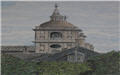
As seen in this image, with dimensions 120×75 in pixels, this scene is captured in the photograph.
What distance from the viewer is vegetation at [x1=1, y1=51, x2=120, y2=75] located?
36.7 meters

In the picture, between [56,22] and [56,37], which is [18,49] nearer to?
[56,37]

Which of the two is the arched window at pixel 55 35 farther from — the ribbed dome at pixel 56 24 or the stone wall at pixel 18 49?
the stone wall at pixel 18 49

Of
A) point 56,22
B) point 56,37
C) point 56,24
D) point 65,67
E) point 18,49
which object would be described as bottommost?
point 18,49

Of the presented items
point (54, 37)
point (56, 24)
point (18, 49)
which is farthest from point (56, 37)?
point (18, 49)

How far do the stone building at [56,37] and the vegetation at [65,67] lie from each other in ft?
106

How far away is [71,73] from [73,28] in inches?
1357

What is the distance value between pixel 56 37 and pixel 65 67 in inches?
1381

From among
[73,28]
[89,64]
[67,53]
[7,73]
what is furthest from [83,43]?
[7,73]

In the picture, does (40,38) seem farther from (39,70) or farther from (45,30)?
(39,70)

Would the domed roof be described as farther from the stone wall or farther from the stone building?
the stone wall

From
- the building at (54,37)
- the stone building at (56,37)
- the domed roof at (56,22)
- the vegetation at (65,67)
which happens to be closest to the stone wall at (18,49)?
the building at (54,37)

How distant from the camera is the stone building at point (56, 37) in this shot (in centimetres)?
7275

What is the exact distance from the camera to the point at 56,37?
74.4 m

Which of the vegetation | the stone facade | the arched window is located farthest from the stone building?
the vegetation
